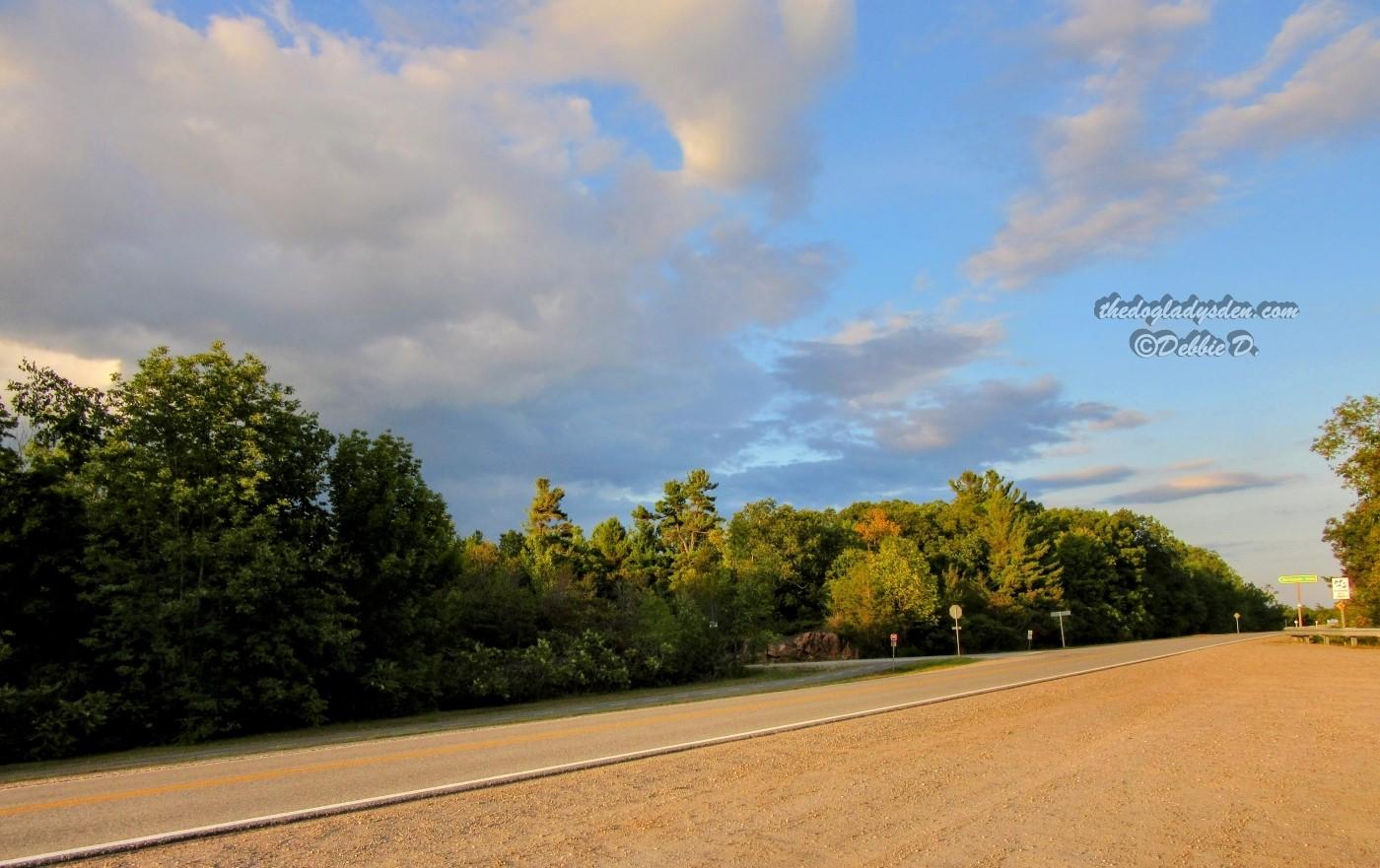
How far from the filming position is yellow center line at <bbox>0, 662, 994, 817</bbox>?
29.4 ft

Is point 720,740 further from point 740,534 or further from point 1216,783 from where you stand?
point 740,534

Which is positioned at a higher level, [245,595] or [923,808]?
[245,595]

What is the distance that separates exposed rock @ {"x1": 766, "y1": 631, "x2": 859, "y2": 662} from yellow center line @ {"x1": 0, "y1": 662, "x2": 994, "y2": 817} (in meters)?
37.5

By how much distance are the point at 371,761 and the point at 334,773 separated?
1.17m

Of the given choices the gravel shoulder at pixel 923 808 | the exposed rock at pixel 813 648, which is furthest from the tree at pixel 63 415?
the exposed rock at pixel 813 648

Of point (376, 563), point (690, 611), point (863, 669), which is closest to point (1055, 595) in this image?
point (863, 669)

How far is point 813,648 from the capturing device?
57000 mm

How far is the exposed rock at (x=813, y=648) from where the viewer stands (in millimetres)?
55688

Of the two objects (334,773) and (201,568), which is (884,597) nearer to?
(201,568)

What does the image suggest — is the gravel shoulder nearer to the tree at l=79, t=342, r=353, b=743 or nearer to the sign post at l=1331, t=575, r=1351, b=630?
the tree at l=79, t=342, r=353, b=743

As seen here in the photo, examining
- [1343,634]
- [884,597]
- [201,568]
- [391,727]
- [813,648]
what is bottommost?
[391,727]

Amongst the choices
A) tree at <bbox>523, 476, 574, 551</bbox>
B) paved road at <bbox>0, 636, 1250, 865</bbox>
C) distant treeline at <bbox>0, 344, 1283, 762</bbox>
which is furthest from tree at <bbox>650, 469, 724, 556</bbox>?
paved road at <bbox>0, 636, 1250, 865</bbox>

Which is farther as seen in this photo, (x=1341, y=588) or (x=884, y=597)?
(x=884, y=597)

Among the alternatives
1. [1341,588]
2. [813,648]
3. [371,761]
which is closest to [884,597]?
[813,648]
